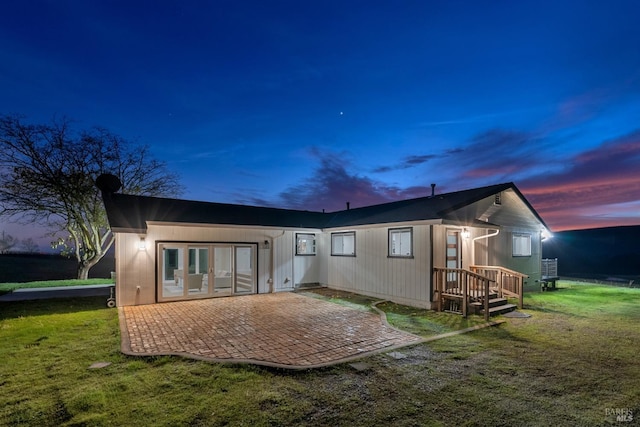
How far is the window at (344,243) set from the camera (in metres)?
12.0

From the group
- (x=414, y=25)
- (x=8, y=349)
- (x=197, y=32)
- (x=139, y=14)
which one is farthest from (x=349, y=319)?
(x=139, y=14)

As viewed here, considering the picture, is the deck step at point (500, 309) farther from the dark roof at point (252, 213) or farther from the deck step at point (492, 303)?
the dark roof at point (252, 213)

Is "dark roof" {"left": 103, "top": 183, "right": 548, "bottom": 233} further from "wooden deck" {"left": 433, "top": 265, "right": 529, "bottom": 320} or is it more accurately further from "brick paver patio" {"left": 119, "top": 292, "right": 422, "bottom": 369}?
"brick paver patio" {"left": 119, "top": 292, "right": 422, "bottom": 369}

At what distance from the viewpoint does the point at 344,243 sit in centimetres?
1253

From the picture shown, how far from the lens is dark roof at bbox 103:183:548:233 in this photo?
9574mm

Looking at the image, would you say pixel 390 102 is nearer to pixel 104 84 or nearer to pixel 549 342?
pixel 549 342

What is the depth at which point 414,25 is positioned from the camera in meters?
10.0

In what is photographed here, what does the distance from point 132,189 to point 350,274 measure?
13.8 meters

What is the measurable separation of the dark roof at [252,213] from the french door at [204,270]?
1033 mm

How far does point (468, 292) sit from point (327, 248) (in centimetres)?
623

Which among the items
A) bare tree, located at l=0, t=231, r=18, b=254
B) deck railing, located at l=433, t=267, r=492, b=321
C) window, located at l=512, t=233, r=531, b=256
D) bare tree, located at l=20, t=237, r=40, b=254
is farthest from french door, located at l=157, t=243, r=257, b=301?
bare tree, located at l=20, t=237, r=40, b=254

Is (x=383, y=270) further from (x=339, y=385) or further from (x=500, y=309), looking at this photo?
(x=339, y=385)

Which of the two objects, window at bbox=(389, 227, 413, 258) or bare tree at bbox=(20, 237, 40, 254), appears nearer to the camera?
window at bbox=(389, 227, 413, 258)

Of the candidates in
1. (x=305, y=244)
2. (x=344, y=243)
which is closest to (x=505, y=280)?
(x=344, y=243)
